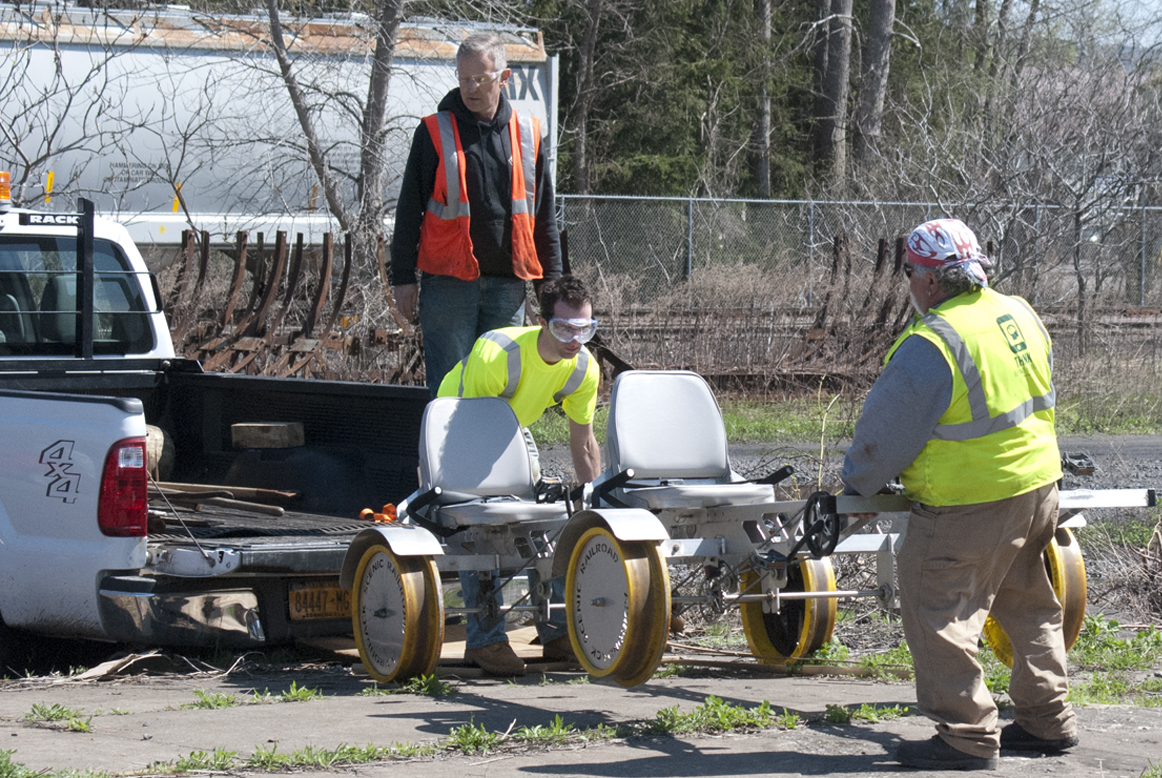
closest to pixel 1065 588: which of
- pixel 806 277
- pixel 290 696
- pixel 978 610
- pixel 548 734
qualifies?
pixel 978 610

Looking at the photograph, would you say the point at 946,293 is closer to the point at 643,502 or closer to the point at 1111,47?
the point at 643,502

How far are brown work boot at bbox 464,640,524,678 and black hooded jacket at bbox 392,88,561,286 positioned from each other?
68.4 inches

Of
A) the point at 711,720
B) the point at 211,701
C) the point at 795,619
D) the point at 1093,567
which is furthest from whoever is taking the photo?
the point at 1093,567

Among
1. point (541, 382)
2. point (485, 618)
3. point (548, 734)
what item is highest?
point (541, 382)

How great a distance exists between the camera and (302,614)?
5.60 meters

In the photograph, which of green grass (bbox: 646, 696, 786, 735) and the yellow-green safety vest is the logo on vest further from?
green grass (bbox: 646, 696, 786, 735)

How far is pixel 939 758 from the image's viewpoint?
13.4ft

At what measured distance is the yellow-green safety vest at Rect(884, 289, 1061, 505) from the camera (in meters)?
4.11

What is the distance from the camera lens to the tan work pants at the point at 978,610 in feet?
13.5

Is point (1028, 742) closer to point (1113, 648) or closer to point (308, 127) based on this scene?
point (1113, 648)

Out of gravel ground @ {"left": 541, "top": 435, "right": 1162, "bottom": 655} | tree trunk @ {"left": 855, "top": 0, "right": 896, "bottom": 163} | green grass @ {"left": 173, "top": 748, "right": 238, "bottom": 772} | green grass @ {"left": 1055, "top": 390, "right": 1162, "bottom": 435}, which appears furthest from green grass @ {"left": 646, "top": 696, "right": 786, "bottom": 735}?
tree trunk @ {"left": 855, "top": 0, "right": 896, "bottom": 163}

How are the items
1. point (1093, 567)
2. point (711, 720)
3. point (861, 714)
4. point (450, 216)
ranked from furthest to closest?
point (1093, 567) < point (450, 216) < point (861, 714) < point (711, 720)

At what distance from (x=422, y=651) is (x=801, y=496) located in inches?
138

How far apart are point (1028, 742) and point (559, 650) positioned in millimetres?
2181
